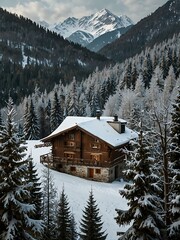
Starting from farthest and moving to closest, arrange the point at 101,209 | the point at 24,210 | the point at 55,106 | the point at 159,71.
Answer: the point at 159,71 < the point at 55,106 < the point at 101,209 < the point at 24,210

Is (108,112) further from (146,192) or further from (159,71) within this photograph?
(146,192)

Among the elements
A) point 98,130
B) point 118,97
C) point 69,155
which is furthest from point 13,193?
point 118,97

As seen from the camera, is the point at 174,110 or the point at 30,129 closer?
the point at 174,110

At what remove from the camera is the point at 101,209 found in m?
33.8

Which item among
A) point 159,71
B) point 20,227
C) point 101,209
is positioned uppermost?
point 159,71

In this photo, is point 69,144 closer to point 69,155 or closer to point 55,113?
point 69,155

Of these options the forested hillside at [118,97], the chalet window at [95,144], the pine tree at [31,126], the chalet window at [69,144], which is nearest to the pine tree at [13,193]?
the chalet window at [95,144]

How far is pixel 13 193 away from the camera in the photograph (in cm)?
1319

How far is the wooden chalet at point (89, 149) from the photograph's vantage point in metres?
44.9

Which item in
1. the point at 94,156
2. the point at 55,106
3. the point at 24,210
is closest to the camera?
the point at 24,210

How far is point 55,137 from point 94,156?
244 inches

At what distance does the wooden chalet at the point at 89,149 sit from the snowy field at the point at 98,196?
1.65 m

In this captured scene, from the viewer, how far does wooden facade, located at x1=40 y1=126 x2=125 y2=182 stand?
44.8 meters

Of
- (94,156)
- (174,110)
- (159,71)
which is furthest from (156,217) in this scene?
(159,71)
